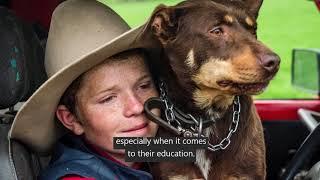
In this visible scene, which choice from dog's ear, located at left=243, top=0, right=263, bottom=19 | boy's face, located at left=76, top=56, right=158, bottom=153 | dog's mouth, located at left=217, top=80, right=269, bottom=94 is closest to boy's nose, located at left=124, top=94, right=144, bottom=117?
boy's face, located at left=76, top=56, right=158, bottom=153

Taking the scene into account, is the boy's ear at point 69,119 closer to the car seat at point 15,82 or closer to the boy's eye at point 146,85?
the car seat at point 15,82

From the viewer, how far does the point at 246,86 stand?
236 cm

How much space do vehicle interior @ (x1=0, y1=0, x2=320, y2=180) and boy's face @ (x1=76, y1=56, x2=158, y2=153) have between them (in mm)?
257

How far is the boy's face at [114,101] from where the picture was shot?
Answer: 97.3 inches

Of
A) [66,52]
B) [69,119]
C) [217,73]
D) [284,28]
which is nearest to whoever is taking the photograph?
[217,73]

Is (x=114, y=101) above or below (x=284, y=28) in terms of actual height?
above

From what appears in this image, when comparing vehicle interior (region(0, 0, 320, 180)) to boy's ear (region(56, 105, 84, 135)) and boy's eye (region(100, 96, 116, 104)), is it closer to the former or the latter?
boy's ear (region(56, 105, 84, 135))

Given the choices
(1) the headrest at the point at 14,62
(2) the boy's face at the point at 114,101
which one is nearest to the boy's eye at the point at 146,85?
(2) the boy's face at the point at 114,101

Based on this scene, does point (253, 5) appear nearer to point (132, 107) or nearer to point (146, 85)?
point (146, 85)

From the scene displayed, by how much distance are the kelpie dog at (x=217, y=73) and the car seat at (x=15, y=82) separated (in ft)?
1.57

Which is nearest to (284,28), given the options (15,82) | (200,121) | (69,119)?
(200,121)

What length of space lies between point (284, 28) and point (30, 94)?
135 inches

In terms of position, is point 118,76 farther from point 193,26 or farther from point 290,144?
point 290,144

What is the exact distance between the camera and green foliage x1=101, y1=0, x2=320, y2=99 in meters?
3.77
